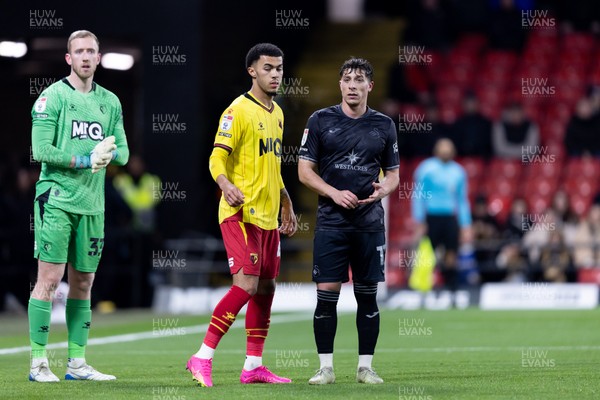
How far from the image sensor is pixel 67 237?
8.97 meters

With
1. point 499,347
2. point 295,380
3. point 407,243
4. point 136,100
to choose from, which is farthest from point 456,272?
point 136,100

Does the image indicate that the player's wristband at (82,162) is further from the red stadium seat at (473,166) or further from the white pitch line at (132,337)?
the red stadium seat at (473,166)

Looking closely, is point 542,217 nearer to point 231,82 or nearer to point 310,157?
point 231,82

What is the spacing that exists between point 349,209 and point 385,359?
8.52 ft

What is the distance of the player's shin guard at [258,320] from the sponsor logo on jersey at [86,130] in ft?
5.43

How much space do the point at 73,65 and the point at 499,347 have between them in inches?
213

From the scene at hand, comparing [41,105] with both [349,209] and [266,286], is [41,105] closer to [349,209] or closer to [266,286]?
[266,286]

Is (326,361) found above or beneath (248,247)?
beneath

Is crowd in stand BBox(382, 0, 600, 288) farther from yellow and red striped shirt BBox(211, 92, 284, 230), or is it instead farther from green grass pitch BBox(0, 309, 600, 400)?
yellow and red striped shirt BBox(211, 92, 284, 230)

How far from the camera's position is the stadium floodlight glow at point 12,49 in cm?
2258

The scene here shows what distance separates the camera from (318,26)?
99.2 feet

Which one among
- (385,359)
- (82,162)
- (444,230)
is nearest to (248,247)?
(82,162)

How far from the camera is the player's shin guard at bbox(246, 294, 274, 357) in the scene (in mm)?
9133

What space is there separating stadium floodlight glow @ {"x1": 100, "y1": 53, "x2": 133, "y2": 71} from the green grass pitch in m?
8.23
